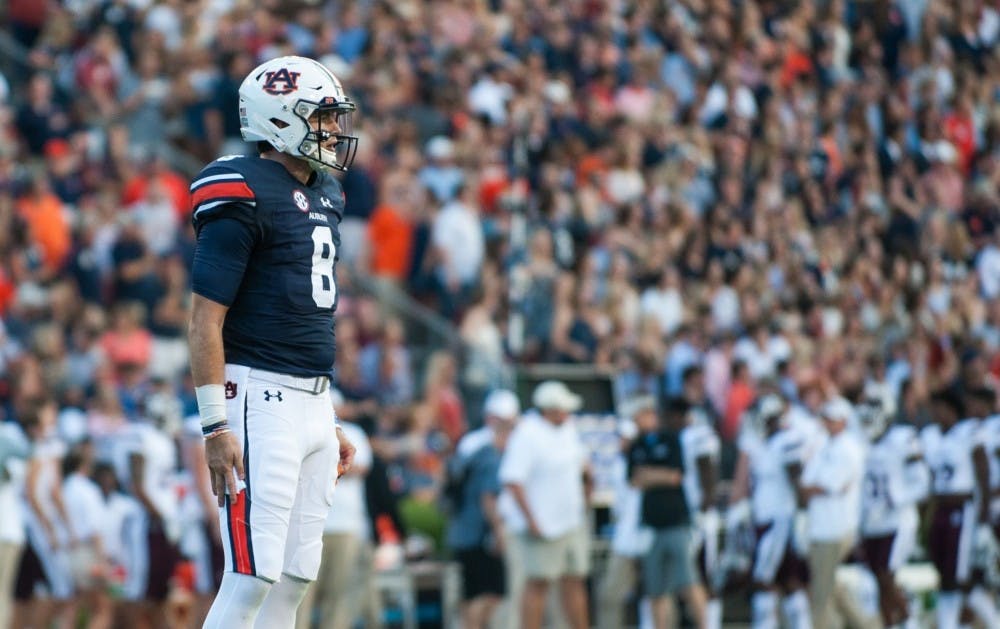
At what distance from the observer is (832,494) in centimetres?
1375

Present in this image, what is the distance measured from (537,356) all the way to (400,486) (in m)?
2.01

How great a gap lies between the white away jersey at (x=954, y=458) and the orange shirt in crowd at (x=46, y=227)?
6.90 meters

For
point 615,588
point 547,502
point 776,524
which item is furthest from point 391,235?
point 776,524

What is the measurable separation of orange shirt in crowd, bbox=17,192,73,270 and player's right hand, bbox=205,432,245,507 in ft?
30.4

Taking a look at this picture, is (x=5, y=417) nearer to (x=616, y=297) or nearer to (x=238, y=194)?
(x=616, y=297)

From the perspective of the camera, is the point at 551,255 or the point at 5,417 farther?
the point at 551,255

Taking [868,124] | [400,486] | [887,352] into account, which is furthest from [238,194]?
[868,124]

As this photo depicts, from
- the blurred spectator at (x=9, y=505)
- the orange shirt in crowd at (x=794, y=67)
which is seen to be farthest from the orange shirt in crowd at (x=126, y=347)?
the orange shirt in crowd at (x=794, y=67)

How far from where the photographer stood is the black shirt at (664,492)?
527 inches

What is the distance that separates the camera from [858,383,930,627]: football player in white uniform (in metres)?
14.1

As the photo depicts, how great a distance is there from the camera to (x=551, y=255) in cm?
1667

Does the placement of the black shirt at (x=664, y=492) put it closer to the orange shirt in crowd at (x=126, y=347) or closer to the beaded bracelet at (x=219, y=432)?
the orange shirt in crowd at (x=126, y=347)

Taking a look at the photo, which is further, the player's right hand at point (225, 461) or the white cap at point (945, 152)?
the white cap at point (945, 152)

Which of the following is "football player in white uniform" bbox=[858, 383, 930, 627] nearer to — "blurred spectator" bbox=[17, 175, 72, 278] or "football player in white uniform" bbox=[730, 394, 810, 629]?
"football player in white uniform" bbox=[730, 394, 810, 629]
